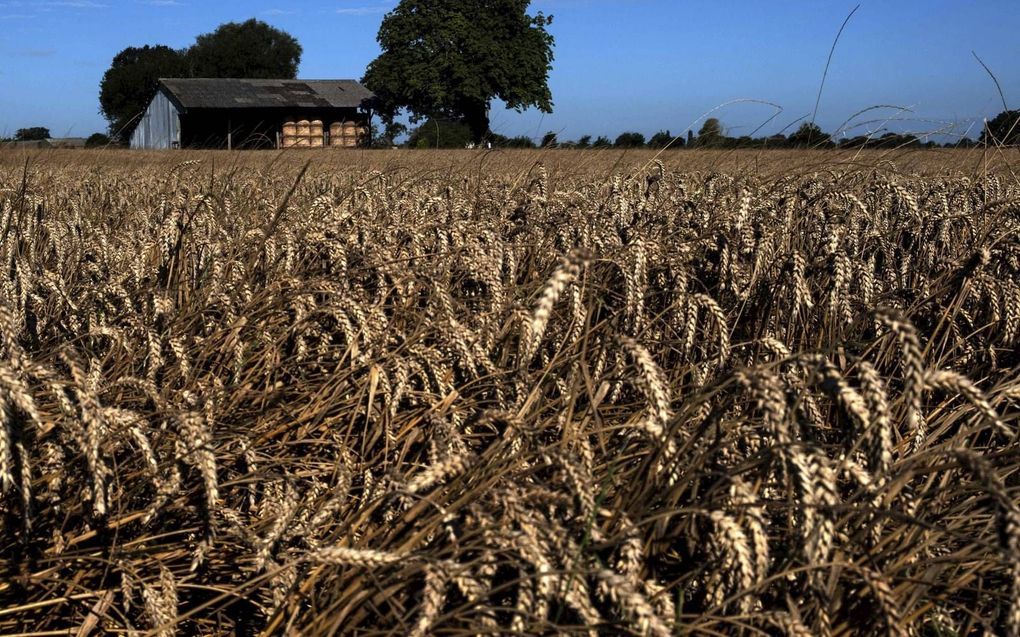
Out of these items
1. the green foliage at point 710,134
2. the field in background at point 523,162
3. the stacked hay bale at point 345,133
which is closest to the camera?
the green foliage at point 710,134

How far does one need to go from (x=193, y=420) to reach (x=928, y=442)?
166 centimetres

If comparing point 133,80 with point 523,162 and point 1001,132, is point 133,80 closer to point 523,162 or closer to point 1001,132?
point 523,162

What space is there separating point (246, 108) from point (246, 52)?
44.6m

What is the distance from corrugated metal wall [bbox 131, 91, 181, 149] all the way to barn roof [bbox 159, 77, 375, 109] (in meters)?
1.32

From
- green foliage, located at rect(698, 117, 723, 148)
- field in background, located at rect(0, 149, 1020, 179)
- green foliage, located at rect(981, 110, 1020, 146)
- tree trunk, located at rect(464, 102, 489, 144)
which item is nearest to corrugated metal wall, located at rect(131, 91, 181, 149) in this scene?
tree trunk, located at rect(464, 102, 489, 144)

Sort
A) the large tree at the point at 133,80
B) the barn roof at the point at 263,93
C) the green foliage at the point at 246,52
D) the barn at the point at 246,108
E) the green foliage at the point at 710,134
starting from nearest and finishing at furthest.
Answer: the green foliage at the point at 710,134
the barn at the point at 246,108
the barn roof at the point at 263,93
the large tree at the point at 133,80
the green foliage at the point at 246,52

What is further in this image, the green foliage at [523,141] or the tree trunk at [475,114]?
the tree trunk at [475,114]

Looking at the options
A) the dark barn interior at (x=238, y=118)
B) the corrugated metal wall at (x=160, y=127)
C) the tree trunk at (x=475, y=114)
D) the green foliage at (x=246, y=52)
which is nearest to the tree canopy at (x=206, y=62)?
the green foliage at (x=246, y=52)

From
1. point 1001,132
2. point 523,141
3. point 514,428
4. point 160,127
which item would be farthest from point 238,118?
point 514,428

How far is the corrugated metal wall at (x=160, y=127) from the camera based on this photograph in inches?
2167

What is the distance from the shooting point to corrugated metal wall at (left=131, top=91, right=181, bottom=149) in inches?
2167

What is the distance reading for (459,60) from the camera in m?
59.7

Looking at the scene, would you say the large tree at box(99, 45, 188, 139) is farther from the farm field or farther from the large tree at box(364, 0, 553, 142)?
the farm field

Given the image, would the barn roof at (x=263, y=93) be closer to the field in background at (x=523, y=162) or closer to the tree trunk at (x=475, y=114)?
the tree trunk at (x=475, y=114)
